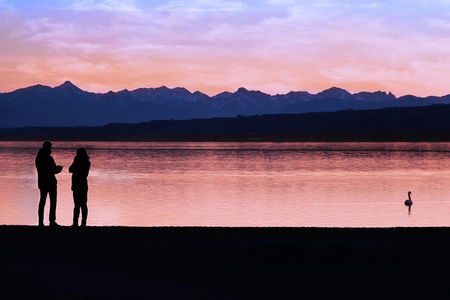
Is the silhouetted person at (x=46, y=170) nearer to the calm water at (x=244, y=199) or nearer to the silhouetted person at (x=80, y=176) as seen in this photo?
the silhouetted person at (x=80, y=176)

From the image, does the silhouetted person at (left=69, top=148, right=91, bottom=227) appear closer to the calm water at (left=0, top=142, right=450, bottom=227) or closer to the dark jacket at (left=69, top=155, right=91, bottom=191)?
the dark jacket at (left=69, top=155, right=91, bottom=191)

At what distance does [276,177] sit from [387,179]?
7.65m
